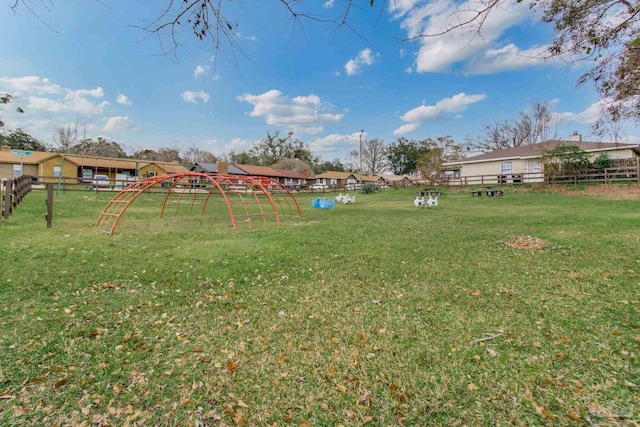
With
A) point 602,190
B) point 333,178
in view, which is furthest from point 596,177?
point 333,178

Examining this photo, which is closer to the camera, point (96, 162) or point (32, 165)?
point (32, 165)

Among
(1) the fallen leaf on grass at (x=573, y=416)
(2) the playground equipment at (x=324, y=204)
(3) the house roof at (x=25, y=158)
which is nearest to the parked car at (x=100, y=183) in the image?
(3) the house roof at (x=25, y=158)

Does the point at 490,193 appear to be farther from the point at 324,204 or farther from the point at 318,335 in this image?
the point at 318,335

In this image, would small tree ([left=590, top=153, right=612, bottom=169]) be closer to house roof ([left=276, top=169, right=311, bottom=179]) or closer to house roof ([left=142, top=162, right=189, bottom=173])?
house roof ([left=276, top=169, right=311, bottom=179])

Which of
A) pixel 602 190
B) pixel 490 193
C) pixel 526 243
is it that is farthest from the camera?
pixel 490 193

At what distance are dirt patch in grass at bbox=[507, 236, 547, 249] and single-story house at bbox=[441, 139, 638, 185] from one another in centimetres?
2028

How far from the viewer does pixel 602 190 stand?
1962 cm

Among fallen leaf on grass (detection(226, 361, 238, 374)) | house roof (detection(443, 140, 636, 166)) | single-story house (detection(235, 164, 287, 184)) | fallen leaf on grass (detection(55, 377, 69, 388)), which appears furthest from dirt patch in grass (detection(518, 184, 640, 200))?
single-story house (detection(235, 164, 287, 184))

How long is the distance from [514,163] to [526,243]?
2676 cm

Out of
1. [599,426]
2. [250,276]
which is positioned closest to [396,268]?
[250,276]

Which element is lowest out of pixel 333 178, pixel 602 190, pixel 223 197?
pixel 602 190

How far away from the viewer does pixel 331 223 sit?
11.9 meters

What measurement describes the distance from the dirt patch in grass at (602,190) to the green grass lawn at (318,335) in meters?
14.0

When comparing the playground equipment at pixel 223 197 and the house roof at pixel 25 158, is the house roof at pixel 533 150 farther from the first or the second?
the house roof at pixel 25 158
